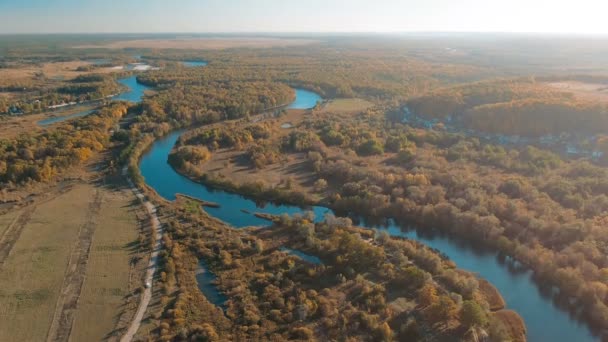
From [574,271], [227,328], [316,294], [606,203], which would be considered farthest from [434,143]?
[227,328]

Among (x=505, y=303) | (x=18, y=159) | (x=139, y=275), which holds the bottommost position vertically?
(x=505, y=303)

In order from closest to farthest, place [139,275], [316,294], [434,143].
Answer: [316,294], [139,275], [434,143]

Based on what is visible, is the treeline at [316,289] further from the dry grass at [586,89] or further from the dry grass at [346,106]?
the dry grass at [586,89]

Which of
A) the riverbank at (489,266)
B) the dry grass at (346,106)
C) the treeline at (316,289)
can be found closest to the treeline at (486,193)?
the riverbank at (489,266)

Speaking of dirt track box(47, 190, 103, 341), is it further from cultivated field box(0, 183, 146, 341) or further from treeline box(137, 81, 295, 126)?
treeline box(137, 81, 295, 126)

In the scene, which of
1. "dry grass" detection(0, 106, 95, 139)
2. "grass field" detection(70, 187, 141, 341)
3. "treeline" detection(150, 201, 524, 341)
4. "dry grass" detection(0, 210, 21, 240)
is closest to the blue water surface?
"dry grass" detection(0, 106, 95, 139)

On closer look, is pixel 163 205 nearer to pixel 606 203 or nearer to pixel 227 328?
pixel 227 328
